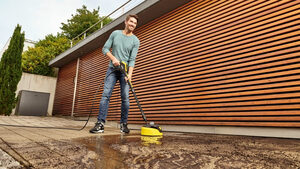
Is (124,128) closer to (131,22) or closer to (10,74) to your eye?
(131,22)

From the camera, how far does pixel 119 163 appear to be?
0.99 metres

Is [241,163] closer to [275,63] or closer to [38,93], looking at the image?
[275,63]

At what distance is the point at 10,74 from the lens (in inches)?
344

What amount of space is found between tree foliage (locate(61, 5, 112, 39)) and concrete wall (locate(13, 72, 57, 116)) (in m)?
9.55

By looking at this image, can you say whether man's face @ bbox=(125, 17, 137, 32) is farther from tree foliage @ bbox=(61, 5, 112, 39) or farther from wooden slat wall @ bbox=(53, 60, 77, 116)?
tree foliage @ bbox=(61, 5, 112, 39)

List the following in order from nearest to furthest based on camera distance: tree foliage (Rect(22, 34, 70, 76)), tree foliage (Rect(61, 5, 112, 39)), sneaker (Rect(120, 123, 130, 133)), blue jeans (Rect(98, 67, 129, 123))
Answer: blue jeans (Rect(98, 67, 129, 123))
sneaker (Rect(120, 123, 130, 133))
tree foliage (Rect(22, 34, 70, 76))
tree foliage (Rect(61, 5, 112, 39))

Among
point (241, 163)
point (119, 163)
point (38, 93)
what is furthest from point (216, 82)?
point (38, 93)

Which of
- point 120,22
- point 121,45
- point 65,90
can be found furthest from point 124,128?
point 65,90

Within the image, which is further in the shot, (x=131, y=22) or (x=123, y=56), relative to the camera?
(x=123, y=56)

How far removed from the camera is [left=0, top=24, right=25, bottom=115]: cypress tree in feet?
27.7

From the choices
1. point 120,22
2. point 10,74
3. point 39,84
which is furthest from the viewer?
point 39,84

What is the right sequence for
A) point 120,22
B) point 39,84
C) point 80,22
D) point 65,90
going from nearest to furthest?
point 120,22 → point 65,90 → point 39,84 → point 80,22

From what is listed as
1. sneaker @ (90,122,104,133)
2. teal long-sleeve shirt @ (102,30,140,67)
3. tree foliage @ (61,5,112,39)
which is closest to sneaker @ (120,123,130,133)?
sneaker @ (90,122,104,133)

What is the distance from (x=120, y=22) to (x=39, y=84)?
24.3ft
